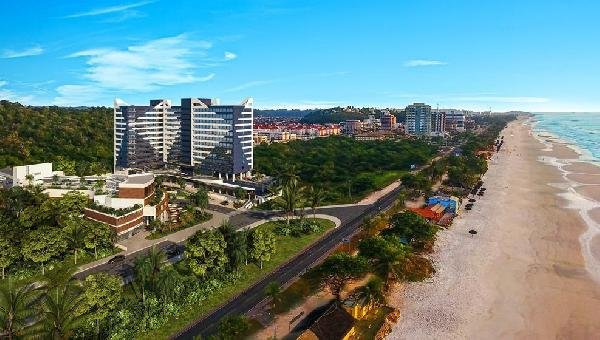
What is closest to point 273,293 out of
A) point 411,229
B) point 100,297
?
point 100,297

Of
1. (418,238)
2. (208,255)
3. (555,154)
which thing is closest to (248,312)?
(208,255)

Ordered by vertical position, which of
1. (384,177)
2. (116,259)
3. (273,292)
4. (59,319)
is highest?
(384,177)

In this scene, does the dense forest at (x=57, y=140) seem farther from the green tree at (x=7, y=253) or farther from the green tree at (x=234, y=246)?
the green tree at (x=234, y=246)

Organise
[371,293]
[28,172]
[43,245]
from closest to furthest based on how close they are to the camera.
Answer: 1. [371,293]
2. [43,245]
3. [28,172]

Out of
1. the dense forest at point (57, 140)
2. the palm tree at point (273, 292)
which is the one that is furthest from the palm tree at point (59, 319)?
→ the dense forest at point (57, 140)

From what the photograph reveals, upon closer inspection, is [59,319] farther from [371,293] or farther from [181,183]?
[181,183]
